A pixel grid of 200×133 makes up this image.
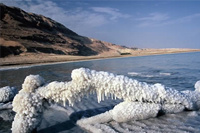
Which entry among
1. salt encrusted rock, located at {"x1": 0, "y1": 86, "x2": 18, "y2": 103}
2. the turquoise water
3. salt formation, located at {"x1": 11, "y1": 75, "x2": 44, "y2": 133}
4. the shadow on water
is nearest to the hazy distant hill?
the turquoise water

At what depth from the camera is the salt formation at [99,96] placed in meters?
3.71

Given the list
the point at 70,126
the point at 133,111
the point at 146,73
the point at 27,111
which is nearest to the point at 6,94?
the point at 27,111

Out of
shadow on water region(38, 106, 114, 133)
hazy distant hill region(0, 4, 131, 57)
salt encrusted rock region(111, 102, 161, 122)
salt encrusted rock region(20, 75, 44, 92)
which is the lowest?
shadow on water region(38, 106, 114, 133)

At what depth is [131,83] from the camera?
4.02m

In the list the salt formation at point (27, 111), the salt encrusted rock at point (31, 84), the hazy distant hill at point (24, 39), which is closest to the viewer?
the salt formation at point (27, 111)

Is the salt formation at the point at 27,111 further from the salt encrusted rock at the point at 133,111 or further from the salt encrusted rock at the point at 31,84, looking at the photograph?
the salt encrusted rock at the point at 133,111

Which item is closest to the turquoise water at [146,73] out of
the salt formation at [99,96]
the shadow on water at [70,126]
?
the salt formation at [99,96]

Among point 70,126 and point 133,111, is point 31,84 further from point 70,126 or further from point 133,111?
point 133,111

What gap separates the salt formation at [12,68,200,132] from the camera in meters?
3.71

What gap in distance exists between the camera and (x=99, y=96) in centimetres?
384

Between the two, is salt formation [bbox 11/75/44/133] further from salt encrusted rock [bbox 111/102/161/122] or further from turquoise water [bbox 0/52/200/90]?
turquoise water [bbox 0/52/200/90]

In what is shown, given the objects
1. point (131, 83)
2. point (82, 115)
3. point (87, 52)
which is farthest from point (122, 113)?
point (87, 52)

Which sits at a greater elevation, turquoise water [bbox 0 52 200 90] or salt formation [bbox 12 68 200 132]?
salt formation [bbox 12 68 200 132]

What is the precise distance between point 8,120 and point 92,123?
92.8 inches
